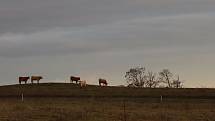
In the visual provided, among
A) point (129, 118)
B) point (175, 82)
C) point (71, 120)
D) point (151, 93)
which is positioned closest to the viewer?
point (71, 120)

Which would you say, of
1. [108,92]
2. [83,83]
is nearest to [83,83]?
[83,83]

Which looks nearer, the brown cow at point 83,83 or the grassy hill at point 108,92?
the grassy hill at point 108,92

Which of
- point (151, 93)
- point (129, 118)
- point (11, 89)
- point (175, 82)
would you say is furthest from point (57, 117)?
point (175, 82)

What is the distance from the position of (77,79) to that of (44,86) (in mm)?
11925

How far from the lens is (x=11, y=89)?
3403 inches

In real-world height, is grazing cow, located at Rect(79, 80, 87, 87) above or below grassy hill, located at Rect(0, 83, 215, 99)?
above

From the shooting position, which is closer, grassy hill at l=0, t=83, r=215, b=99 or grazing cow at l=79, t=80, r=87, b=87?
grassy hill at l=0, t=83, r=215, b=99

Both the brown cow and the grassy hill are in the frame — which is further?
the brown cow

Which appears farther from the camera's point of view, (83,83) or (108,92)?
(83,83)

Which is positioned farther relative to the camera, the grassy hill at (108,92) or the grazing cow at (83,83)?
the grazing cow at (83,83)

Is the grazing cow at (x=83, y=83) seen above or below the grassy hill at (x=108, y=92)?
above

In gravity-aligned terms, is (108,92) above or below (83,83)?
below

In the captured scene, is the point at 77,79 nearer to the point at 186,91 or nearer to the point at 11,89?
the point at 11,89

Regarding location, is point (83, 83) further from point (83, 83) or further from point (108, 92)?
point (108, 92)
